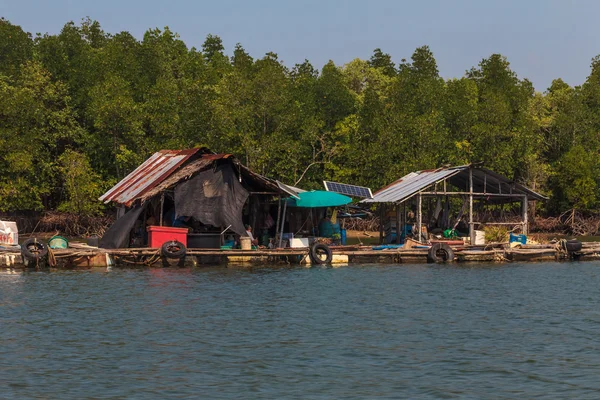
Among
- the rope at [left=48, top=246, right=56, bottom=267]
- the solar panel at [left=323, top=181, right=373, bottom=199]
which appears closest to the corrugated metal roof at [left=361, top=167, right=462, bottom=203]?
the solar panel at [left=323, top=181, right=373, bottom=199]

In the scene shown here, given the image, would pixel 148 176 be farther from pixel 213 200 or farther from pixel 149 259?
pixel 149 259

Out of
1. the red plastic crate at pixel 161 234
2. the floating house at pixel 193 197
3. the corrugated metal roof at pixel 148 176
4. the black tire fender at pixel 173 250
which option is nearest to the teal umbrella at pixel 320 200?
the floating house at pixel 193 197

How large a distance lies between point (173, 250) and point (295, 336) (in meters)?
13.7

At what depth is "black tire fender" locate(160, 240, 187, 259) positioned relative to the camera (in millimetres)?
33125

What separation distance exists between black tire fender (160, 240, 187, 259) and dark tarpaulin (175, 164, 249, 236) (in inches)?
72.2

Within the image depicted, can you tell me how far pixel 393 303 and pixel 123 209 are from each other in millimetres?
17892

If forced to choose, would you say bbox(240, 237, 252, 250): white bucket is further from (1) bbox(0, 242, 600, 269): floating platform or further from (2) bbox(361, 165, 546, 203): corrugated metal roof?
(2) bbox(361, 165, 546, 203): corrugated metal roof

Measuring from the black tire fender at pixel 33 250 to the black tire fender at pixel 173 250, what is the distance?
14.8ft

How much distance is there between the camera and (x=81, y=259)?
33.7 meters

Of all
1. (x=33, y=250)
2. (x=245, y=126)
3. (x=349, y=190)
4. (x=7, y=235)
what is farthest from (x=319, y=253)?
(x=245, y=126)

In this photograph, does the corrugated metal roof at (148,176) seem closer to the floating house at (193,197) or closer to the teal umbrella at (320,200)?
the floating house at (193,197)

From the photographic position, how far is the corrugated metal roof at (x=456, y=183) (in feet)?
132

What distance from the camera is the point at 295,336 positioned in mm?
20562

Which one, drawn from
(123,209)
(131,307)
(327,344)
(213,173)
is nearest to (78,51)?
(123,209)
